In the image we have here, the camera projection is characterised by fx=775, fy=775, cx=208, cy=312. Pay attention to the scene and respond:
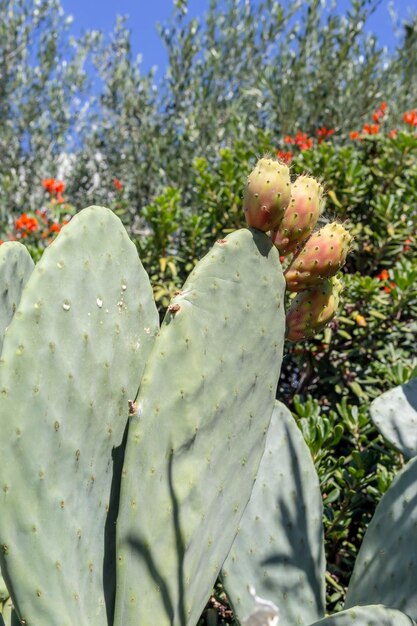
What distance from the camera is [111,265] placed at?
5.31ft

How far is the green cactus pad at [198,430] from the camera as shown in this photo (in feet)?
4.83

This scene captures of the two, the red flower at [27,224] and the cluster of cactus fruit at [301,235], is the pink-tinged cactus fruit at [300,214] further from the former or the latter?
the red flower at [27,224]

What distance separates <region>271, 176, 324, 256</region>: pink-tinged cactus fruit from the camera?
172cm

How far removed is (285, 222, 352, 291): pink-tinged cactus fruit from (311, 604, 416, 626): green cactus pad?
2.40 feet

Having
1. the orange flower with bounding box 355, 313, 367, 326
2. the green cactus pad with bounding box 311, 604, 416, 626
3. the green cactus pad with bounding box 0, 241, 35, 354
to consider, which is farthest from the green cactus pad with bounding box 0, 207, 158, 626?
the orange flower with bounding box 355, 313, 367, 326

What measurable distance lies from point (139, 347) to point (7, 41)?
7.14m

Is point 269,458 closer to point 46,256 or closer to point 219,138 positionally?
point 46,256

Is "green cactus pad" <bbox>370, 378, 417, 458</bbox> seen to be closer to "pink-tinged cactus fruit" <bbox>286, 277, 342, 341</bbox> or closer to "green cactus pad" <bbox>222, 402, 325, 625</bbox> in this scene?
"green cactus pad" <bbox>222, 402, 325, 625</bbox>

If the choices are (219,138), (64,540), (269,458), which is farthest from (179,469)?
(219,138)

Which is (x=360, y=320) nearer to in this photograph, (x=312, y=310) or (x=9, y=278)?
(x=312, y=310)

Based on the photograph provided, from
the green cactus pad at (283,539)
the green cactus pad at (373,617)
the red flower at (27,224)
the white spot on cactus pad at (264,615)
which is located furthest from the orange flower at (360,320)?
the white spot on cactus pad at (264,615)

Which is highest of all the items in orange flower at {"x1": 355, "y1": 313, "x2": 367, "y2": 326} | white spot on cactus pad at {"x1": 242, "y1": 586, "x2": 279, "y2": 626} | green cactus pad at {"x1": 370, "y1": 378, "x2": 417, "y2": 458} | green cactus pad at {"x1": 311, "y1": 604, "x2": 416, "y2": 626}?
orange flower at {"x1": 355, "y1": 313, "x2": 367, "y2": 326}

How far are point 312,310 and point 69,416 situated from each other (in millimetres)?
646

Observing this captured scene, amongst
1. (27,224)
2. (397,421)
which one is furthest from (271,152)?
(27,224)
